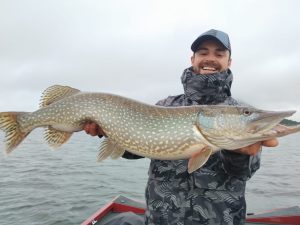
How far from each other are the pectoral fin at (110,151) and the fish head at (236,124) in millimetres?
798

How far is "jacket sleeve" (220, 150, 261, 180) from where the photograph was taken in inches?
112

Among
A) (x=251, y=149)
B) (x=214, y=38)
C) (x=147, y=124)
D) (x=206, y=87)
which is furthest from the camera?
(x=214, y=38)

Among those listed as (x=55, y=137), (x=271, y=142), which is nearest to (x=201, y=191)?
(x=271, y=142)

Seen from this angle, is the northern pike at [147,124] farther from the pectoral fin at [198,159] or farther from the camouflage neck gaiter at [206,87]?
the camouflage neck gaiter at [206,87]

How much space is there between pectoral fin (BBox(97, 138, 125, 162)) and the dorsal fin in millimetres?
688

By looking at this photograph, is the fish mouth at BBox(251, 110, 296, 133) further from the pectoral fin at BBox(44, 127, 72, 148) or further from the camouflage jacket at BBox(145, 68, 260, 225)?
the pectoral fin at BBox(44, 127, 72, 148)

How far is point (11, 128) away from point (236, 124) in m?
2.23

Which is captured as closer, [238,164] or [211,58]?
[238,164]

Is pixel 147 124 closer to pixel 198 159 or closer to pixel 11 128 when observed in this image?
pixel 198 159

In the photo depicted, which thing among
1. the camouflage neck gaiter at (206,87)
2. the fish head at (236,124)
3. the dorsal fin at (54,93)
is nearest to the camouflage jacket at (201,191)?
the fish head at (236,124)

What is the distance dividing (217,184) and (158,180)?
51 cm

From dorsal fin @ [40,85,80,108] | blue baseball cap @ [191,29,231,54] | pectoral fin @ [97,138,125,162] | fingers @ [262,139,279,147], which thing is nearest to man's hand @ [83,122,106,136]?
pectoral fin @ [97,138,125,162]

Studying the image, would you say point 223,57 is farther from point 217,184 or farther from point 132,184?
point 132,184

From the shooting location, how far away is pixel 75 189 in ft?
36.3
